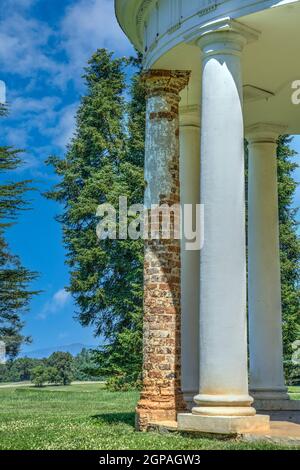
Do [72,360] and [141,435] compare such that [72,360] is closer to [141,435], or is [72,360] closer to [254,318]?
[254,318]

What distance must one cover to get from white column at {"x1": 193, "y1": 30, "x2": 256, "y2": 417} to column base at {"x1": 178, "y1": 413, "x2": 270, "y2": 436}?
0.51 ft

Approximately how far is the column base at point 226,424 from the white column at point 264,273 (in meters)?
8.27

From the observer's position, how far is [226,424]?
1532 cm

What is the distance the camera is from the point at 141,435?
56.0 ft

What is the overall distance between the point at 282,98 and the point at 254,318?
7.67 meters

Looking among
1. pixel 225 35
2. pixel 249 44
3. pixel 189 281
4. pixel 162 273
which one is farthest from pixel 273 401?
pixel 225 35

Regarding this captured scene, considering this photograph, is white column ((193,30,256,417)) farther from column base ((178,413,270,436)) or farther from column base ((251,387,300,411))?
column base ((251,387,300,411))

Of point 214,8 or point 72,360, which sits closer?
point 214,8

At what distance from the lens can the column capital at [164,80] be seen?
20344 mm

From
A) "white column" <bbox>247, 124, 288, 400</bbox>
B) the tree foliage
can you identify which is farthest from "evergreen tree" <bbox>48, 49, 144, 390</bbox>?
"white column" <bbox>247, 124, 288, 400</bbox>

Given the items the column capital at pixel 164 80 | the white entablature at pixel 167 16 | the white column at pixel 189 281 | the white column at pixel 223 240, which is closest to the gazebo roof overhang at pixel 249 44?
the white entablature at pixel 167 16

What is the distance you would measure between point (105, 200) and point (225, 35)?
38.5 m
